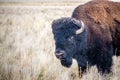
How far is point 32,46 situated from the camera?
242cm

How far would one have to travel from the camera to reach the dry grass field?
2.35 metres

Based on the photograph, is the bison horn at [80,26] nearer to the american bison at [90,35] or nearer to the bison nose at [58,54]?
the american bison at [90,35]

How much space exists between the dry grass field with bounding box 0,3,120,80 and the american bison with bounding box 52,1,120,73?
0.26 feet

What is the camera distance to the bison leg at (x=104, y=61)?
244 cm

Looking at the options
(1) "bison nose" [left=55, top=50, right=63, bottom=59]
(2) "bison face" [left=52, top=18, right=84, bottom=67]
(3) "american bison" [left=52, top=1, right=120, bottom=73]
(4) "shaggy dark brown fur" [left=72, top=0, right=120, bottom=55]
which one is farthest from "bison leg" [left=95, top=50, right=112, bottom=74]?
(1) "bison nose" [left=55, top=50, right=63, bottom=59]

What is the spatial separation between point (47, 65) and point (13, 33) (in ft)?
1.29

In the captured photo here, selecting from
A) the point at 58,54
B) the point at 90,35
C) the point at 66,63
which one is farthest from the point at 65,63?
the point at 90,35

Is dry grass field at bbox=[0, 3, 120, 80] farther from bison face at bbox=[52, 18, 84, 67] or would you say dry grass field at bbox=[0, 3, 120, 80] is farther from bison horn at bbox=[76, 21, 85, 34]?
bison horn at bbox=[76, 21, 85, 34]

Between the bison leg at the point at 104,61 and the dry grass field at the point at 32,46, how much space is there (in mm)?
43

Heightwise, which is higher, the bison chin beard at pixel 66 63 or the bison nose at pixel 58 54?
the bison nose at pixel 58 54

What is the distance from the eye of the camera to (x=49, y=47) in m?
2.40

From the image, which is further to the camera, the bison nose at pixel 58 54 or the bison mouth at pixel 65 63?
the bison mouth at pixel 65 63

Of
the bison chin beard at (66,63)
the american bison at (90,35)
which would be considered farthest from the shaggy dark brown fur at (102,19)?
the bison chin beard at (66,63)

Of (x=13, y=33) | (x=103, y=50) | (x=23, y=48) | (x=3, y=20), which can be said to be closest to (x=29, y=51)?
(x=23, y=48)
